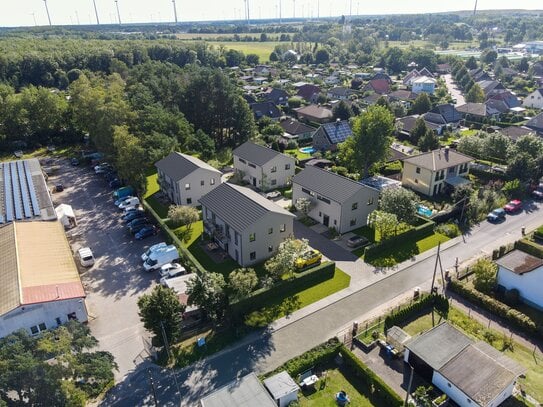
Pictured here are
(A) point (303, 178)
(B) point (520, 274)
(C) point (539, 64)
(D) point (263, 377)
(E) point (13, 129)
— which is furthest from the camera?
(C) point (539, 64)

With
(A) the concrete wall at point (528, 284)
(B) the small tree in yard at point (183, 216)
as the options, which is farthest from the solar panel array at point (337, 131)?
(A) the concrete wall at point (528, 284)

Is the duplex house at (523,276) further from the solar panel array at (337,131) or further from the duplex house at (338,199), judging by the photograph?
the solar panel array at (337,131)

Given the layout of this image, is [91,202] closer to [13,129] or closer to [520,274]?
[13,129]

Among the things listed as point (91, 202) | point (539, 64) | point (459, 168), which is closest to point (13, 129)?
point (91, 202)

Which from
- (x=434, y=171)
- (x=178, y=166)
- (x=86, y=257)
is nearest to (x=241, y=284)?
(x=86, y=257)

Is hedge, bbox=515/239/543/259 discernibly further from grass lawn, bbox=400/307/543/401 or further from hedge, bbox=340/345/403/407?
hedge, bbox=340/345/403/407

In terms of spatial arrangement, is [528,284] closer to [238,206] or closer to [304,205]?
[304,205]

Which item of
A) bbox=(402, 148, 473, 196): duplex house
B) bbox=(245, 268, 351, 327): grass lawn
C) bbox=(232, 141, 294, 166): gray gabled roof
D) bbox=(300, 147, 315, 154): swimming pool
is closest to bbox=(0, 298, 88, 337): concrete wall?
bbox=(245, 268, 351, 327): grass lawn
